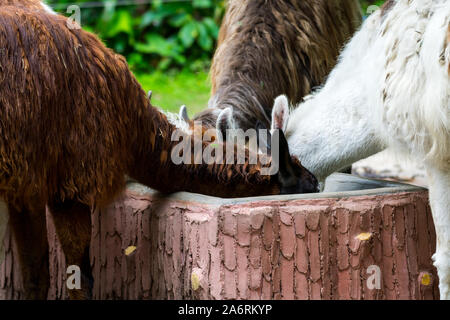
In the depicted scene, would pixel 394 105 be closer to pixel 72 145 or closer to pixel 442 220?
pixel 442 220

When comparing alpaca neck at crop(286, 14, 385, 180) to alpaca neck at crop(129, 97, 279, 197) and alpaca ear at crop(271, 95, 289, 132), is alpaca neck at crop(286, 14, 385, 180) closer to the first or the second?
alpaca ear at crop(271, 95, 289, 132)

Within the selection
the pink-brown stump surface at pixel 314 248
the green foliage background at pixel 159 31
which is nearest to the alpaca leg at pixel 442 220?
the pink-brown stump surface at pixel 314 248

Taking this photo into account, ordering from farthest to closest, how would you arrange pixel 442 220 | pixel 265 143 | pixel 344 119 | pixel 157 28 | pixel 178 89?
1. pixel 157 28
2. pixel 178 89
3. pixel 265 143
4. pixel 344 119
5. pixel 442 220

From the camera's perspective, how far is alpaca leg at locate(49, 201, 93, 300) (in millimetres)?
3906

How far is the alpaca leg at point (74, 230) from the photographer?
3.91m

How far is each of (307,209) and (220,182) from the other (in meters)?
0.80

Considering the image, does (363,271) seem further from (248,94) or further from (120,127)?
(248,94)

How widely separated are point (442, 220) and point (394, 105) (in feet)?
2.07

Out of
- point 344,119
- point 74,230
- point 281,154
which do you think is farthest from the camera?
point 344,119

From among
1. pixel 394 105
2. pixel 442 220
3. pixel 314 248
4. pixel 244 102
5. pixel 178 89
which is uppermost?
pixel 178 89

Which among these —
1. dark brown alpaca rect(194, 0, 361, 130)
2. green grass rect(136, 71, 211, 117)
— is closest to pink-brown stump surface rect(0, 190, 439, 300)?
dark brown alpaca rect(194, 0, 361, 130)

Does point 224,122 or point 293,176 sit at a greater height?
point 224,122

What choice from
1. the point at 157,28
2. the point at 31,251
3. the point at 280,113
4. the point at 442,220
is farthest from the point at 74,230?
the point at 157,28

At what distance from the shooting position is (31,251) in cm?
420
